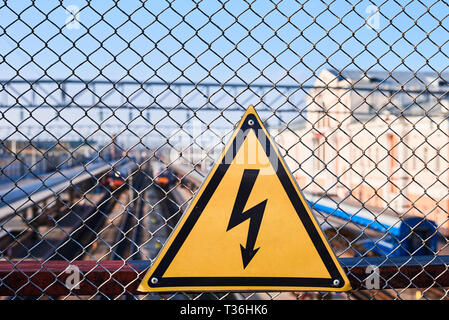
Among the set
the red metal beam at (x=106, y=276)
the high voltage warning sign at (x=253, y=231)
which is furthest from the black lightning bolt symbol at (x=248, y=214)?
the red metal beam at (x=106, y=276)

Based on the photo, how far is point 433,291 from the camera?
8469mm

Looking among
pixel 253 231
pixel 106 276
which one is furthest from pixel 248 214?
pixel 106 276

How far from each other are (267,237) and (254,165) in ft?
1.08

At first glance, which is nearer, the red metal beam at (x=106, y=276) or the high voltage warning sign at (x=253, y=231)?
the high voltage warning sign at (x=253, y=231)

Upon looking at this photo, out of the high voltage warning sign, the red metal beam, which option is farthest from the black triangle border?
the red metal beam

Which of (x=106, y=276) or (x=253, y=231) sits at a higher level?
(x=253, y=231)

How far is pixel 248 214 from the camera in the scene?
5.26 feet

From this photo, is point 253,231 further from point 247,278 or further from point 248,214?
point 247,278

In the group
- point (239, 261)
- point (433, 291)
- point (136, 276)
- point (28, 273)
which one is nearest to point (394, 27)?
point (239, 261)

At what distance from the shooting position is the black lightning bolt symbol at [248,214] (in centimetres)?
159

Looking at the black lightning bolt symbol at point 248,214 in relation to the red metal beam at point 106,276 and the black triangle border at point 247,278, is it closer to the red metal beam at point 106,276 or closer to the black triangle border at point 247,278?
the black triangle border at point 247,278

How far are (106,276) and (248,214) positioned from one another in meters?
0.75

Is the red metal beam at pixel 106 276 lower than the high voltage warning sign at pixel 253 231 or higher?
lower
